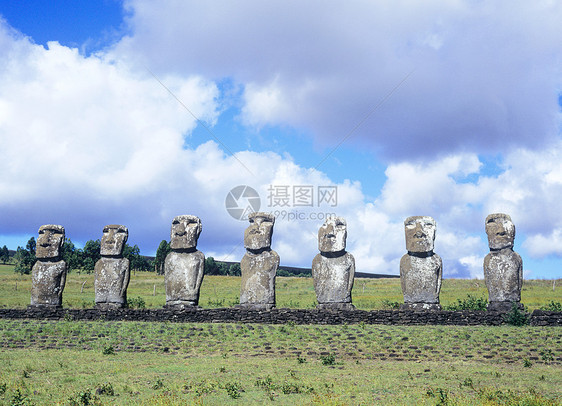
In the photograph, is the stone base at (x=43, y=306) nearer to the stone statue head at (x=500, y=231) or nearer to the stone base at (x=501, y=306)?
the stone base at (x=501, y=306)

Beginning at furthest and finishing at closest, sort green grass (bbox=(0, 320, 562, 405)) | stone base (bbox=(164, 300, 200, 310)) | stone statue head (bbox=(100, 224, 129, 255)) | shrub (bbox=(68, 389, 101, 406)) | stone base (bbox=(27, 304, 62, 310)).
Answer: stone statue head (bbox=(100, 224, 129, 255)) → stone base (bbox=(27, 304, 62, 310)) → stone base (bbox=(164, 300, 200, 310)) → green grass (bbox=(0, 320, 562, 405)) → shrub (bbox=(68, 389, 101, 406))

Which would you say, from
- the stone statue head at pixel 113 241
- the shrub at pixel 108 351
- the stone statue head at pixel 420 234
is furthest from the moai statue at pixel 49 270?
the stone statue head at pixel 420 234

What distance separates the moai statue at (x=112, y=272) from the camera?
24188 millimetres

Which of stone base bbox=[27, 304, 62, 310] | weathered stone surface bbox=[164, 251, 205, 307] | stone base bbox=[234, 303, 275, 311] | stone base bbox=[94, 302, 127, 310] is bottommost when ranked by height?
stone base bbox=[27, 304, 62, 310]

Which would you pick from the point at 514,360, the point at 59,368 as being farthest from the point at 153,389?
the point at 514,360

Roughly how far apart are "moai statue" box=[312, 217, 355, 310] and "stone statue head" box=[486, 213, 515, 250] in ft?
18.5

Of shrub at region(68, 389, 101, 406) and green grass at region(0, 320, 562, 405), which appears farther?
green grass at region(0, 320, 562, 405)

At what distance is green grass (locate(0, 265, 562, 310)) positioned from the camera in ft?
111

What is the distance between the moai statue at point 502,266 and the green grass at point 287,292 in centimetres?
915

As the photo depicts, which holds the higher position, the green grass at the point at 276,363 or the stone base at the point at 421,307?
the stone base at the point at 421,307

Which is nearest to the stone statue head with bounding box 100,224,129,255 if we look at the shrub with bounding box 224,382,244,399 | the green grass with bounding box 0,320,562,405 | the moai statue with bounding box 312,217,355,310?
the green grass with bounding box 0,320,562,405

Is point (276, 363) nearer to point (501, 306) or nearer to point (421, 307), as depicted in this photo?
Result: point (421, 307)

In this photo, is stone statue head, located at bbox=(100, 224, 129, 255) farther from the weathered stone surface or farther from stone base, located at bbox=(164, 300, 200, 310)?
stone base, located at bbox=(164, 300, 200, 310)

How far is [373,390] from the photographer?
12.9 m
